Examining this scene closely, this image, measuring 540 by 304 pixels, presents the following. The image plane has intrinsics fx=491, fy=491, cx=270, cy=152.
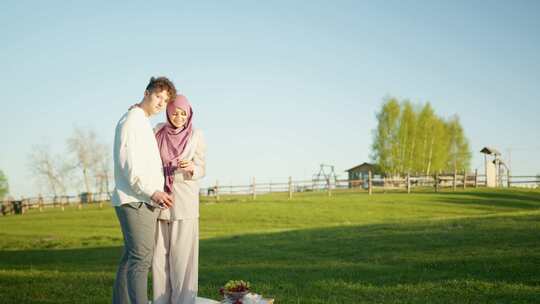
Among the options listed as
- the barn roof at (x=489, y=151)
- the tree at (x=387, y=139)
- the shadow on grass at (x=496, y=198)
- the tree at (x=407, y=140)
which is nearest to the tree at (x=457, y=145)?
the tree at (x=407, y=140)

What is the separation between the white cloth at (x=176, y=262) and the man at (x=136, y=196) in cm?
33

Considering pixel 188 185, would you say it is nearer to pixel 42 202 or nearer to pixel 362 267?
pixel 362 267

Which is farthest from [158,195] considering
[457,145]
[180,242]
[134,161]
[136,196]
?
[457,145]

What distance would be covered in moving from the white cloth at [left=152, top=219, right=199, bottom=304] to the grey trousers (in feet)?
1.08

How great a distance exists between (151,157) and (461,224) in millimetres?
13329

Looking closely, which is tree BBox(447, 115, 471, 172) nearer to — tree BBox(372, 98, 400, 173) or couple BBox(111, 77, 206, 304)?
tree BBox(372, 98, 400, 173)

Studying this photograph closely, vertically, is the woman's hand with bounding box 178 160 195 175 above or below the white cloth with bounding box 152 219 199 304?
above

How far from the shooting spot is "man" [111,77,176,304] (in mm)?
4227

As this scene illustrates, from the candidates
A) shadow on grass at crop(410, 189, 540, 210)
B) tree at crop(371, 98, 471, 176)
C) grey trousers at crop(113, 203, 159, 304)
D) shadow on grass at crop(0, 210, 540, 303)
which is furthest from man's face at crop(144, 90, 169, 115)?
tree at crop(371, 98, 471, 176)

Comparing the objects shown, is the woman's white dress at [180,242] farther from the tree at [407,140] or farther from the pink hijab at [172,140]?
the tree at [407,140]

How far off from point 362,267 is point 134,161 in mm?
6631

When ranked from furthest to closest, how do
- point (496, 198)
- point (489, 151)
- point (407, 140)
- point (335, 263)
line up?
point (407, 140) < point (489, 151) < point (496, 198) < point (335, 263)

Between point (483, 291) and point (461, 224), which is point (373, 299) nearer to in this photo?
point (483, 291)

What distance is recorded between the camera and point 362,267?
970cm
